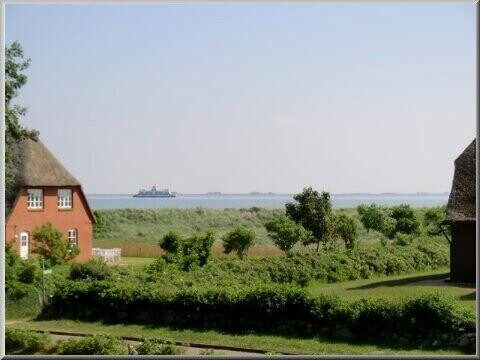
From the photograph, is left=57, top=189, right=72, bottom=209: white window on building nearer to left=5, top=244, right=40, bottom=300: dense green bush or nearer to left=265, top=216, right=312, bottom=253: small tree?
left=265, top=216, right=312, bottom=253: small tree

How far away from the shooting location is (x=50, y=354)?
15742mm

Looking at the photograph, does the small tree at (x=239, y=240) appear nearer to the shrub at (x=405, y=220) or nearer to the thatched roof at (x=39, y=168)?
the thatched roof at (x=39, y=168)

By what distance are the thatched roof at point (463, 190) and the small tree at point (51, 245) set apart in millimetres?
15356

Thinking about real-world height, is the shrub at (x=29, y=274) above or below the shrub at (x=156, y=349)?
above

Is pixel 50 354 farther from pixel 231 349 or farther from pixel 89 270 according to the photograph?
pixel 89 270

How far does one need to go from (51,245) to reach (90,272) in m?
9.50

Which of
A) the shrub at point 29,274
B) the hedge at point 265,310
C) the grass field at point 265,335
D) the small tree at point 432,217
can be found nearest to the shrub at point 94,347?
the grass field at point 265,335

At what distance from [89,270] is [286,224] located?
15.2 metres

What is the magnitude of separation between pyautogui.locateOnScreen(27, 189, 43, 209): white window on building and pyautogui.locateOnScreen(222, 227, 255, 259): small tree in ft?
27.2

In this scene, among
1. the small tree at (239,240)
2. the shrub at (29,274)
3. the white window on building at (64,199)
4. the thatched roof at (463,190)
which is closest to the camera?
the shrub at (29,274)

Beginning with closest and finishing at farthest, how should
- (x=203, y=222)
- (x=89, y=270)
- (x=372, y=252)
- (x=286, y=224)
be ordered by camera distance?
1. (x=89, y=270)
2. (x=372, y=252)
3. (x=286, y=224)
4. (x=203, y=222)

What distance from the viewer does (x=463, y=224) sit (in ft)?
82.2

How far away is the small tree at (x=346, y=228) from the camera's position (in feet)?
127

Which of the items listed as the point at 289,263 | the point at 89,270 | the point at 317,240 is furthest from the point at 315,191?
the point at 89,270
